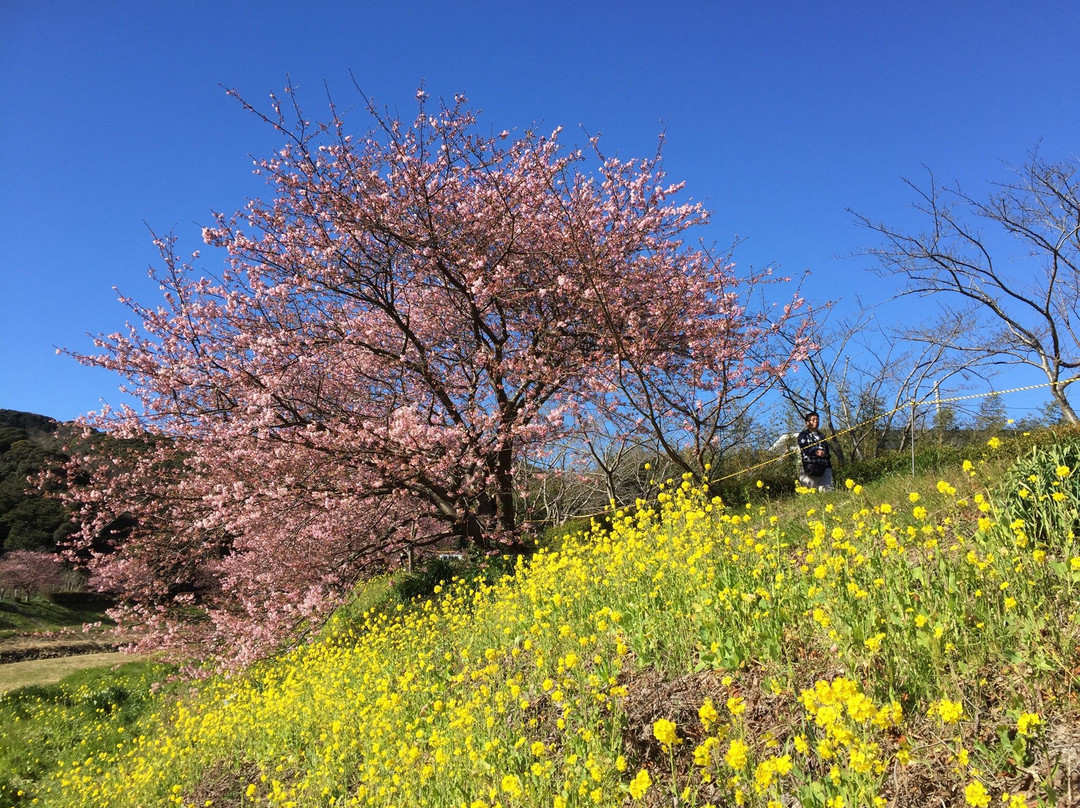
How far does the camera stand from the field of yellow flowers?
249 centimetres

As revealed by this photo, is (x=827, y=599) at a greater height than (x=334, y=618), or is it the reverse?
(x=827, y=599)

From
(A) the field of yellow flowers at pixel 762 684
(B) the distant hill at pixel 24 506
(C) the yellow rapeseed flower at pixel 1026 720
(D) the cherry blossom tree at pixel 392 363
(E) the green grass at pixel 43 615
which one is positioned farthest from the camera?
(B) the distant hill at pixel 24 506

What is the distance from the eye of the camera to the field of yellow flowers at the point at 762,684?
98.1 inches

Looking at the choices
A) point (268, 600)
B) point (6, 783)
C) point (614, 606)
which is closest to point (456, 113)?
point (614, 606)

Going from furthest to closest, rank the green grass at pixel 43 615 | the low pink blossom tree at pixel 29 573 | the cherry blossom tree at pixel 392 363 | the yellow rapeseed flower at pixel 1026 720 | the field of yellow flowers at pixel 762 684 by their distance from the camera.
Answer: the low pink blossom tree at pixel 29 573
the green grass at pixel 43 615
the cherry blossom tree at pixel 392 363
the field of yellow flowers at pixel 762 684
the yellow rapeseed flower at pixel 1026 720

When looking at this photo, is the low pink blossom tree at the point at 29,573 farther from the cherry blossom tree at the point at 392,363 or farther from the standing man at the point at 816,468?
the standing man at the point at 816,468

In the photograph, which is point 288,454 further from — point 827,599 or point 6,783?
point 827,599

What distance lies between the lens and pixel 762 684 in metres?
3.30

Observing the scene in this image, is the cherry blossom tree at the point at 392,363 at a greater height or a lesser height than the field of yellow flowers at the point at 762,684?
greater

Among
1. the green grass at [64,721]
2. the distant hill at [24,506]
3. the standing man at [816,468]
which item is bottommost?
the green grass at [64,721]

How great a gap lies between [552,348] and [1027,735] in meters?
8.56

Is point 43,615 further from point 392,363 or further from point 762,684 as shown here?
point 762,684

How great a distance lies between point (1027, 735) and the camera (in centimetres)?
239

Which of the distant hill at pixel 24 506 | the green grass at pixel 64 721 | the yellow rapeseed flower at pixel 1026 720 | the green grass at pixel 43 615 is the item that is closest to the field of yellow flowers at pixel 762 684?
the yellow rapeseed flower at pixel 1026 720
